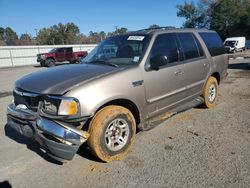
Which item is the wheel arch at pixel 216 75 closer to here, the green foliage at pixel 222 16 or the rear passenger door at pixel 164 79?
the rear passenger door at pixel 164 79

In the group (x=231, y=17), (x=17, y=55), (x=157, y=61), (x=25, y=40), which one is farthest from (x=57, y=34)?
(x=157, y=61)

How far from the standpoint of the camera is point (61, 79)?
3.60 metres

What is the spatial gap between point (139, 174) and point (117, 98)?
3.56 feet

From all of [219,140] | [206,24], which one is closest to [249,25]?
[206,24]

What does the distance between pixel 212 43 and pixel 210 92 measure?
3.92ft

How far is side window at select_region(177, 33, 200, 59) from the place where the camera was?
5098 millimetres

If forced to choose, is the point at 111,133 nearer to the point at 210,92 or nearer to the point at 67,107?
the point at 67,107

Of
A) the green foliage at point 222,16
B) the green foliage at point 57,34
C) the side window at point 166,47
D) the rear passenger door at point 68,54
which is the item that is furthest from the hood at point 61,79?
the green foliage at point 57,34

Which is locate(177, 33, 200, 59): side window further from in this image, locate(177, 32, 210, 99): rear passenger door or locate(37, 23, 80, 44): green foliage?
locate(37, 23, 80, 44): green foliage

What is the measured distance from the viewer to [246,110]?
5.94 metres

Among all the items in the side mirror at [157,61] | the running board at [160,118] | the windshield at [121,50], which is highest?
the windshield at [121,50]

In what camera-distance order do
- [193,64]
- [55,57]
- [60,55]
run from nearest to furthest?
1. [193,64]
2. [55,57]
3. [60,55]

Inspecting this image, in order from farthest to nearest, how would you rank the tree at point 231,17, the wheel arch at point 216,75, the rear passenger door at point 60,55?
the tree at point 231,17
the rear passenger door at point 60,55
the wheel arch at point 216,75

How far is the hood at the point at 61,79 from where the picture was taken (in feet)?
11.1
